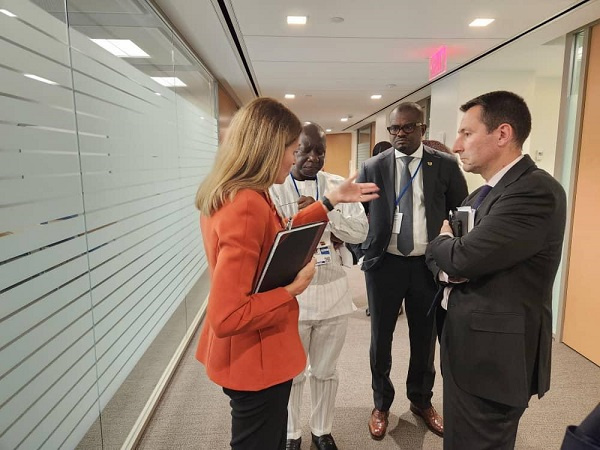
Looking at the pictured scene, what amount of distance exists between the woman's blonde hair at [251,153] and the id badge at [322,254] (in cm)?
67

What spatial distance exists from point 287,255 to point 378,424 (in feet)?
5.11

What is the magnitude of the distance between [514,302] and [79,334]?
1.57 metres

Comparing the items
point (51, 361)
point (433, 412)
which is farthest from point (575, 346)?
point (51, 361)

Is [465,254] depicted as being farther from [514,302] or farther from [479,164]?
[479,164]

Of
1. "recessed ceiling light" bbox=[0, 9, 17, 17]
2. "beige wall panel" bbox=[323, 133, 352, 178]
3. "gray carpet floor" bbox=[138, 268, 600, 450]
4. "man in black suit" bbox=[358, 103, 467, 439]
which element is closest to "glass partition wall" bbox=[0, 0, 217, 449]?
"recessed ceiling light" bbox=[0, 9, 17, 17]

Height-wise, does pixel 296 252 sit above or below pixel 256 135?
below

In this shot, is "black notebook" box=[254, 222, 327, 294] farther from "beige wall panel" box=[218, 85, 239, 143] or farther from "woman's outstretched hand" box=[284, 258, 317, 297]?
"beige wall panel" box=[218, 85, 239, 143]

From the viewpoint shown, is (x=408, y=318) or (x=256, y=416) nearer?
(x=256, y=416)

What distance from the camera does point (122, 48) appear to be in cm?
201

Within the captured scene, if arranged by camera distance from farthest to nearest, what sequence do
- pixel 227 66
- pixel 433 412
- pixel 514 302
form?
pixel 227 66 < pixel 433 412 < pixel 514 302

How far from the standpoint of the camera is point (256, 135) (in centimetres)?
107

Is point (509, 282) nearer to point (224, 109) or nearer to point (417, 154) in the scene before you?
point (417, 154)

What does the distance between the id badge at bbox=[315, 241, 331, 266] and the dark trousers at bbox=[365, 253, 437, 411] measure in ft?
1.41

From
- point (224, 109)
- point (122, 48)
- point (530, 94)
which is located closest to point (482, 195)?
point (122, 48)
